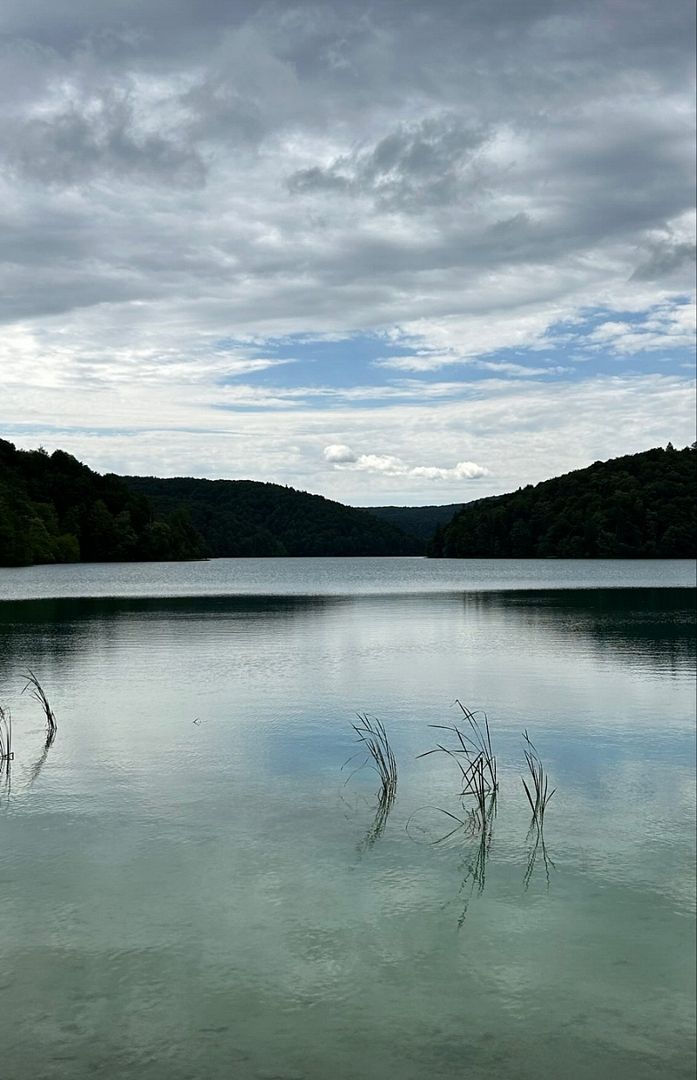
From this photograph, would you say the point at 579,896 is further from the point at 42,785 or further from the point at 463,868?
the point at 42,785

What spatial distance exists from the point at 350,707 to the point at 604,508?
164 meters

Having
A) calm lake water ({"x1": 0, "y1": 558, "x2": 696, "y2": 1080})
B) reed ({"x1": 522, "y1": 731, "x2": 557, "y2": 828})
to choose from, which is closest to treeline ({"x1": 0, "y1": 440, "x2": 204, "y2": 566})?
calm lake water ({"x1": 0, "y1": 558, "x2": 696, "y2": 1080})

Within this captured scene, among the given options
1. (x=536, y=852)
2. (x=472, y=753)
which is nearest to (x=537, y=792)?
(x=536, y=852)

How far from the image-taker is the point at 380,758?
15055 mm

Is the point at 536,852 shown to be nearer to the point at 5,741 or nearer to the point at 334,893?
the point at 334,893

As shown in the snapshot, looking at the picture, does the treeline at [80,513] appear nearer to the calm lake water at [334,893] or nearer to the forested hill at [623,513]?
the forested hill at [623,513]

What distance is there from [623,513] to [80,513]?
97237mm

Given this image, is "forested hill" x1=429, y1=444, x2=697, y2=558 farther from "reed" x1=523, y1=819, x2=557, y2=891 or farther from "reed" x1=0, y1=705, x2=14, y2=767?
"reed" x1=523, y1=819, x2=557, y2=891

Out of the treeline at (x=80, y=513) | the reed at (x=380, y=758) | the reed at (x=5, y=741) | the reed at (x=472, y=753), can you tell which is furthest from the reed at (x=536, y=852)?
the treeline at (x=80, y=513)

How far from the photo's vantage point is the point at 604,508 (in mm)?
179875

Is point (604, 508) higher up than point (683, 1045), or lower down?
higher up

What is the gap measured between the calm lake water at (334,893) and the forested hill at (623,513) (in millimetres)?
153352

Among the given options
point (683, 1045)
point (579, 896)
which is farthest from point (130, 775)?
point (683, 1045)

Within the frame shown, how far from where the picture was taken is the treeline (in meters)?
156
